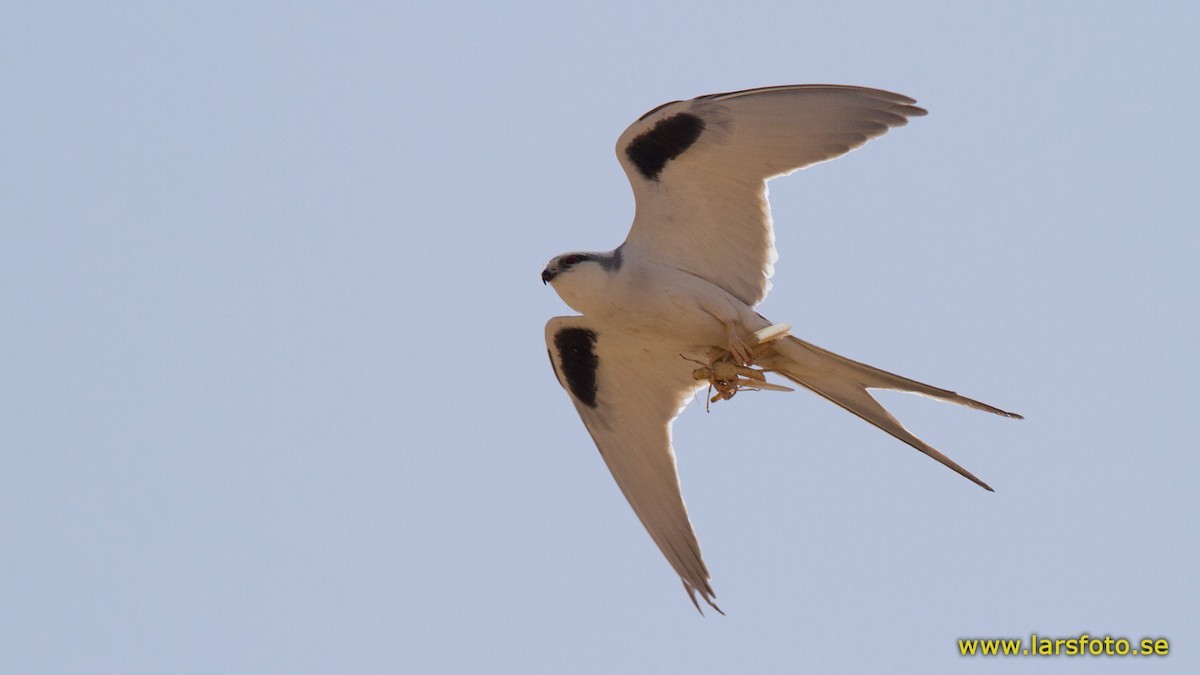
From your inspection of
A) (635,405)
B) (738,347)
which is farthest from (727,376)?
(635,405)

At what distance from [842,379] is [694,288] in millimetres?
1260

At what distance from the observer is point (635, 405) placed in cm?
992

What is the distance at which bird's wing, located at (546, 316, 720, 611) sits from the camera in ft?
31.1

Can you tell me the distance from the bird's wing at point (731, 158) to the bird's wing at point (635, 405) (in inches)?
31.7

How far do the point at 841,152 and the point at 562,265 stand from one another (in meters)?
2.12

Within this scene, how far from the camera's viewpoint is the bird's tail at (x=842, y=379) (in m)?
8.25

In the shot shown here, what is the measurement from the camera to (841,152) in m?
8.66

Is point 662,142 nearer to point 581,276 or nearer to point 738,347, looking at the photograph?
point 581,276

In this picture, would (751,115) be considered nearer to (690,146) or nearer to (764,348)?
(690,146)

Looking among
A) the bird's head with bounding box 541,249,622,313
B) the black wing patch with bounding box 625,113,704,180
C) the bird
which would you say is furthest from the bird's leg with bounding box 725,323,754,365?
the black wing patch with bounding box 625,113,704,180

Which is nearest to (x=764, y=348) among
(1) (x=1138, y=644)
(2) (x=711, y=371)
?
(2) (x=711, y=371)

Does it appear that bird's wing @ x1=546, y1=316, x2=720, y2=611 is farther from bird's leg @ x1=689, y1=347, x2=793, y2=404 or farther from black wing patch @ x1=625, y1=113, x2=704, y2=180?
black wing patch @ x1=625, y1=113, x2=704, y2=180

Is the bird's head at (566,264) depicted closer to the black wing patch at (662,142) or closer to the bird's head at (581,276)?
the bird's head at (581,276)

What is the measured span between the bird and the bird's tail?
10 mm
